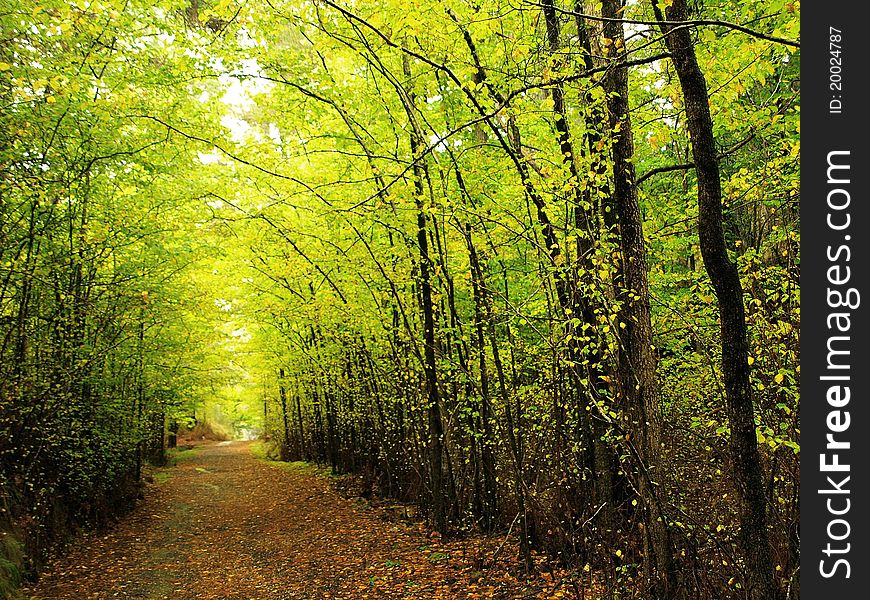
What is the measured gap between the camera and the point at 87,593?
6887 millimetres

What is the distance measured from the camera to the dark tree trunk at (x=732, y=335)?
9.28 feet

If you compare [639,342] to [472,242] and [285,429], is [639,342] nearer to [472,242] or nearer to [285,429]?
[472,242]

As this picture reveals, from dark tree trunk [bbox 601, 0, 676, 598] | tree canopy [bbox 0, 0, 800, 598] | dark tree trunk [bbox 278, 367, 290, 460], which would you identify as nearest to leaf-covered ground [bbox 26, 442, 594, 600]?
tree canopy [bbox 0, 0, 800, 598]

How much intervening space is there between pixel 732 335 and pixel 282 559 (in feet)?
25.7

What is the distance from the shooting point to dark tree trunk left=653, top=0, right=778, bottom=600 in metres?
2.83

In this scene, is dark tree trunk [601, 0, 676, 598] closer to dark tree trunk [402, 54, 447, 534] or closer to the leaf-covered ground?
the leaf-covered ground

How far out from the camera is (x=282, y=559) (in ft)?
27.5

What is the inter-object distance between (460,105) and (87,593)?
7.98 m

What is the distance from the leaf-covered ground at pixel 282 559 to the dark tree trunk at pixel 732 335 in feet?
7.45

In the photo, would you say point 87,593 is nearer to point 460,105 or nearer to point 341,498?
point 341,498

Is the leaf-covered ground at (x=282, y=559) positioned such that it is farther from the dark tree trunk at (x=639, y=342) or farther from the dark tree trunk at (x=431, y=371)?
the dark tree trunk at (x=639, y=342)

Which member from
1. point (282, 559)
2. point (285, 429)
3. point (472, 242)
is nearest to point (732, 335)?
point (472, 242)

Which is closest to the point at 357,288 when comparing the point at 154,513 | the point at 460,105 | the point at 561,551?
the point at 460,105

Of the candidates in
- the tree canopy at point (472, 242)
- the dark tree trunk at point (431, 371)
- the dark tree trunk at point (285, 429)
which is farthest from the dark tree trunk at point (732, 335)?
the dark tree trunk at point (285, 429)
